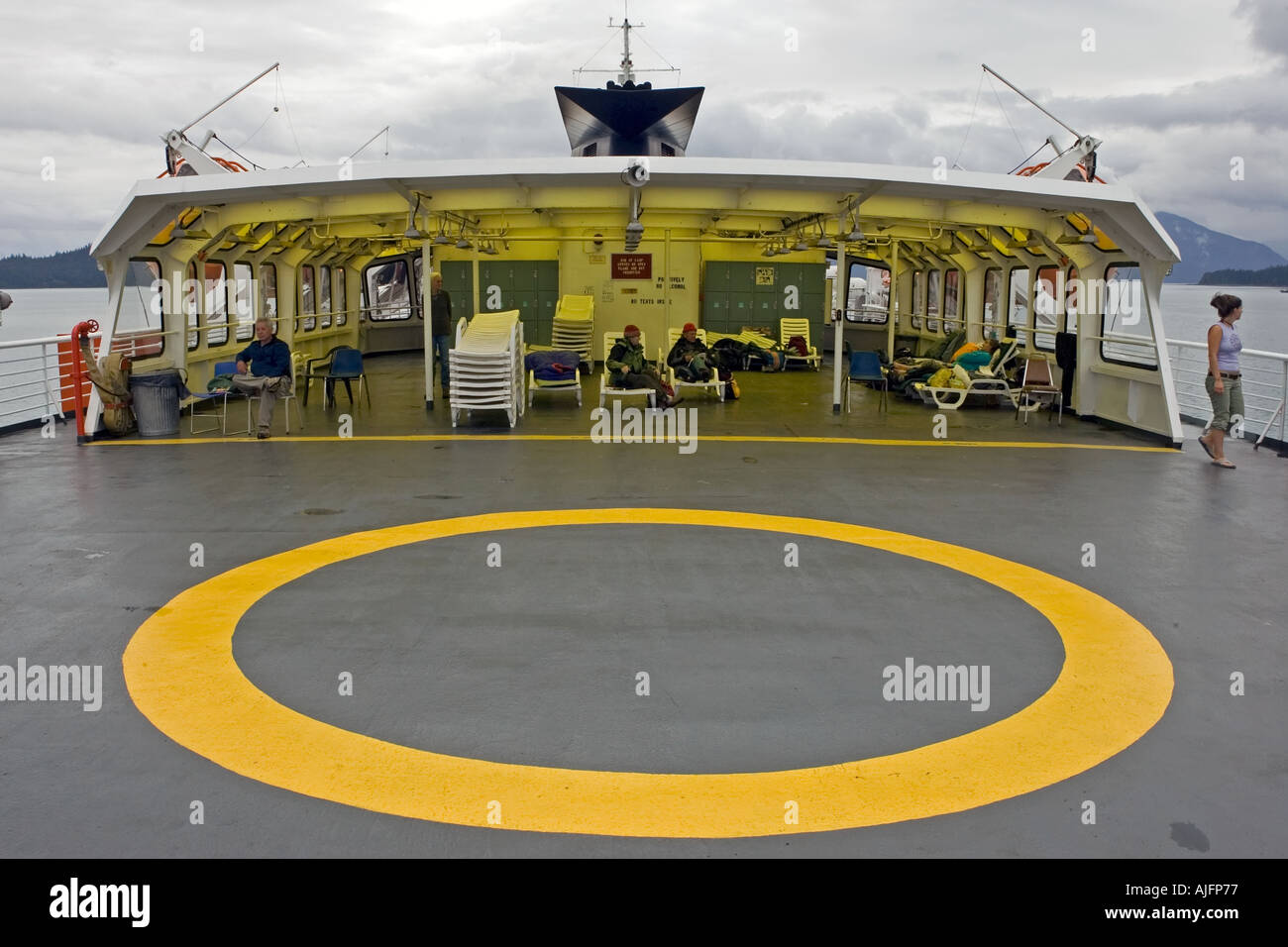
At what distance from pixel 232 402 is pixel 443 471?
6.69 meters

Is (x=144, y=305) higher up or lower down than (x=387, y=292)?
lower down

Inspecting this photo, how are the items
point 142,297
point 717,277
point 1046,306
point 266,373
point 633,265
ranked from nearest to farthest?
point 266,373
point 142,297
point 1046,306
point 633,265
point 717,277

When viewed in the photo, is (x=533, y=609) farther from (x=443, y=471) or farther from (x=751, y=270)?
(x=751, y=270)

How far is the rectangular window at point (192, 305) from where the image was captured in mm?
13852

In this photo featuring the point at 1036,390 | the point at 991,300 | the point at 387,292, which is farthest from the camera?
the point at 387,292

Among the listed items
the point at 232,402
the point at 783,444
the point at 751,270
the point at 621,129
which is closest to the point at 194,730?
the point at 783,444

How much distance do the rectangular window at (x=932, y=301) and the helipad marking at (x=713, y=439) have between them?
Result: 10457 millimetres

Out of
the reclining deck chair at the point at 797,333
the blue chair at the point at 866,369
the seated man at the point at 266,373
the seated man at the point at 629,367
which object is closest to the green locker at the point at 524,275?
the reclining deck chair at the point at 797,333

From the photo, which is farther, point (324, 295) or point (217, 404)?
point (324, 295)

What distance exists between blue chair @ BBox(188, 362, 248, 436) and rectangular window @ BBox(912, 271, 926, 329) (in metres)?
15.0

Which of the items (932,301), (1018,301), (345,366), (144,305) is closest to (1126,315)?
(1018,301)

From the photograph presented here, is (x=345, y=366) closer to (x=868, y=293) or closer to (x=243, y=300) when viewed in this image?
(x=243, y=300)

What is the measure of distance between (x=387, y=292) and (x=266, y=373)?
15.0m

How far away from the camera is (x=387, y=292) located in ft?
86.7
